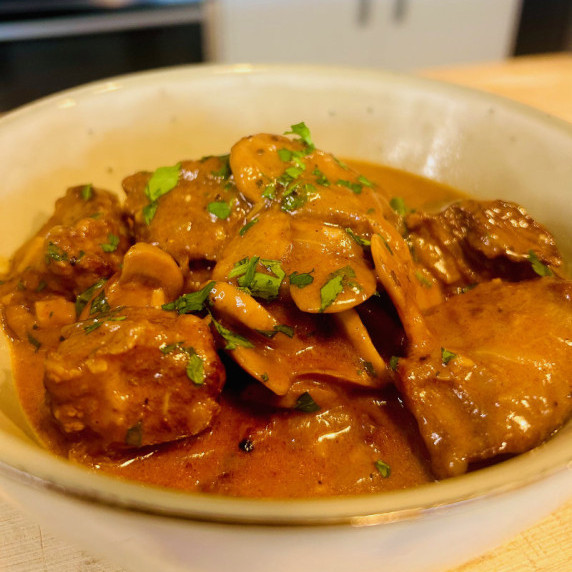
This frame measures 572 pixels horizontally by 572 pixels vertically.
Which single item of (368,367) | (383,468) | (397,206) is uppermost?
(397,206)

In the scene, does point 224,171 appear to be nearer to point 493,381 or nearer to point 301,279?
point 301,279

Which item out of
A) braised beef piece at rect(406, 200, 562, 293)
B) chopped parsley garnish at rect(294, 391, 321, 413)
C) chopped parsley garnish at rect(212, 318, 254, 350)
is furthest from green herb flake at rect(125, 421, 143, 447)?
braised beef piece at rect(406, 200, 562, 293)

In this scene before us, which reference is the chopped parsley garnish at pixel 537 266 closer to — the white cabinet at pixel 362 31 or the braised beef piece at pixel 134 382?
the braised beef piece at pixel 134 382

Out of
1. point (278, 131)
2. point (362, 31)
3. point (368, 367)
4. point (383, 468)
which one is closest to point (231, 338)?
point (368, 367)

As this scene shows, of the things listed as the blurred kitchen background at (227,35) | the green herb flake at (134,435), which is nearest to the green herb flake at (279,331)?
the green herb flake at (134,435)

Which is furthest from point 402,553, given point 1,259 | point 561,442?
point 1,259

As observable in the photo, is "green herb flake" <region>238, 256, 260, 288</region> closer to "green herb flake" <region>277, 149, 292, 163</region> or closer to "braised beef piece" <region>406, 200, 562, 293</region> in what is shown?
"green herb flake" <region>277, 149, 292, 163</region>
